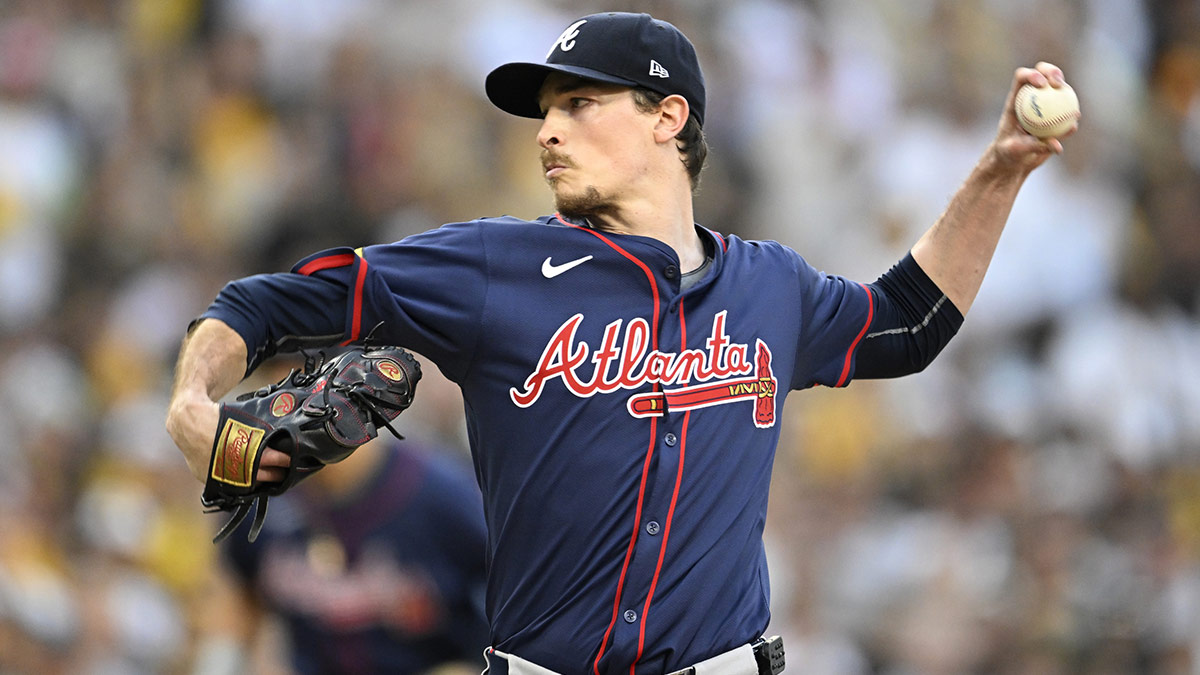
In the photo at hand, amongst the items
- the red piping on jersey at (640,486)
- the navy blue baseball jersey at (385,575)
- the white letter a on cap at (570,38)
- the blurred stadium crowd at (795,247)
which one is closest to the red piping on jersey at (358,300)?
the red piping on jersey at (640,486)

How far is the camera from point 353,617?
4926mm

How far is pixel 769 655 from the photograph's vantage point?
3.05 meters

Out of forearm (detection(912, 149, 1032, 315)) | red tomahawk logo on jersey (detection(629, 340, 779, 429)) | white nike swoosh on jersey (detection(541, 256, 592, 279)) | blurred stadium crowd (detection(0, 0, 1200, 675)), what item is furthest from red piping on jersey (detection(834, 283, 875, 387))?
blurred stadium crowd (detection(0, 0, 1200, 675))

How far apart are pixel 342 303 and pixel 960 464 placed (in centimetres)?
536

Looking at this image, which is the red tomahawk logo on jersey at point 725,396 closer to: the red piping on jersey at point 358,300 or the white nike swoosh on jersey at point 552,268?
the white nike swoosh on jersey at point 552,268

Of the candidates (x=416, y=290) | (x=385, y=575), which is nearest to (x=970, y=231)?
(x=416, y=290)

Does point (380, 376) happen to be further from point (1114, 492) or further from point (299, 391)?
point (1114, 492)

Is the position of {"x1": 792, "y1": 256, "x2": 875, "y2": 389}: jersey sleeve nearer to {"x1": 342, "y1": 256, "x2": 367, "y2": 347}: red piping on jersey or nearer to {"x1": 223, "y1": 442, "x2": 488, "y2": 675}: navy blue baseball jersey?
{"x1": 342, "y1": 256, "x2": 367, "y2": 347}: red piping on jersey

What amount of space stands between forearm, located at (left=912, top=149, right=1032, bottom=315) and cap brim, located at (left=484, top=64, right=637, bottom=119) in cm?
83

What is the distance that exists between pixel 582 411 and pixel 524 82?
794 millimetres

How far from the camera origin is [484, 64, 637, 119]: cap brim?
314cm

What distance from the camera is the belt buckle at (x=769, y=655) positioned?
3.03 m

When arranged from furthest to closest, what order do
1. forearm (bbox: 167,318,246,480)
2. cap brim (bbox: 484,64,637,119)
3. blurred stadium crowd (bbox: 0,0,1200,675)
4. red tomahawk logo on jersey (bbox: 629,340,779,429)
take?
blurred stadium crowd (bbox: 0,0,1200,675) < cap brim (bbox: 484,64,637,119) < red tomahawk logo on jersey (bbox: 629,340,779,429) < forearm (bbox: 167,318,246,480)

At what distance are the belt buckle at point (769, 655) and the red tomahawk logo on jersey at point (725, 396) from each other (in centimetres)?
45
